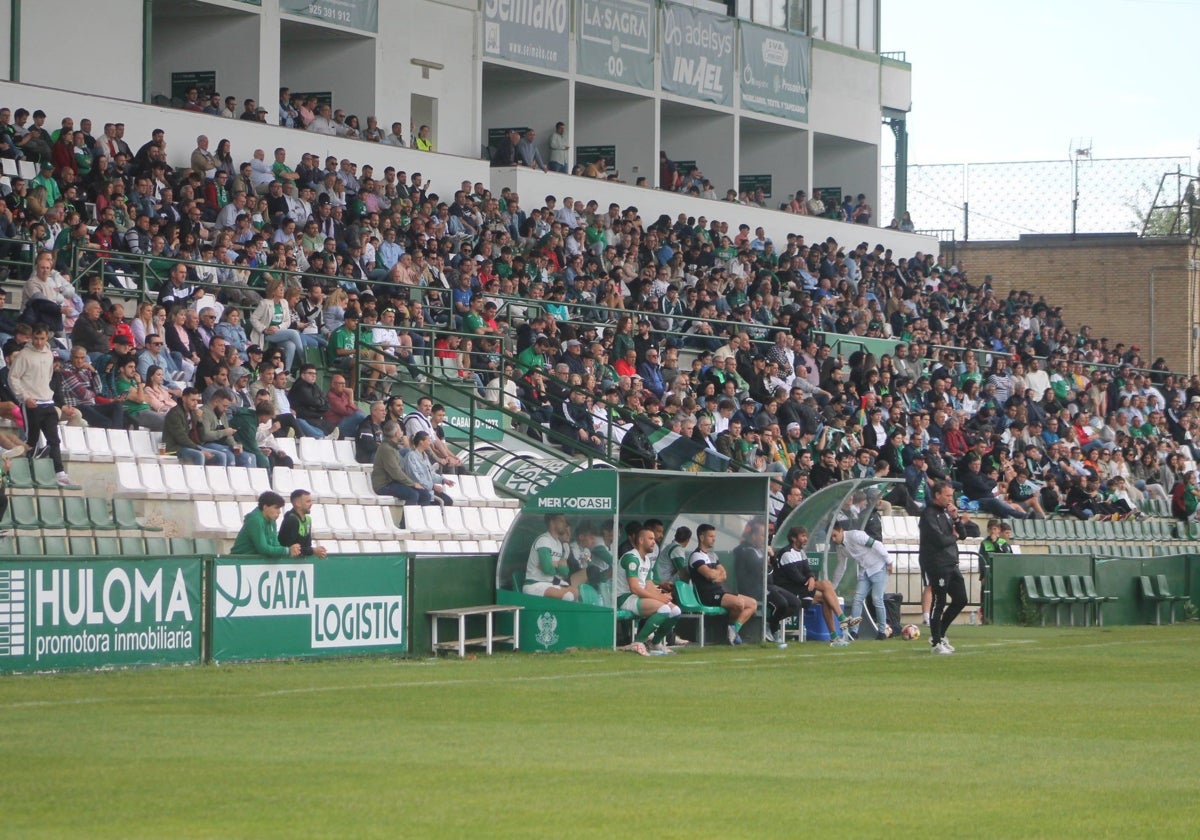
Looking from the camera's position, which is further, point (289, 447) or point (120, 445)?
point (289, 447)

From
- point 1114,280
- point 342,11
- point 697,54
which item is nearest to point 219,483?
point 342,11

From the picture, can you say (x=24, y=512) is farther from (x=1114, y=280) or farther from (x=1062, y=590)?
(x=1114, y=280)

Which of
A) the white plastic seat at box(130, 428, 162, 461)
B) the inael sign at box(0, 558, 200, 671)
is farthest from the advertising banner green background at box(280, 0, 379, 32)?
the inael sign at box(0, 558, 200, 671)

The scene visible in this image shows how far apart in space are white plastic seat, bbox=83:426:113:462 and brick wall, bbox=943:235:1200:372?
133 feet

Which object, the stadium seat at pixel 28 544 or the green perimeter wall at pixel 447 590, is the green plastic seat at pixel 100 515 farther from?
the green perimeter wall at pixel 447 590

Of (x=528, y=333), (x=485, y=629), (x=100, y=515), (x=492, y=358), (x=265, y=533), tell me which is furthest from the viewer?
(x=492, y=358)

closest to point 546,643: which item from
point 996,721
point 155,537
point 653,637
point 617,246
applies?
point 653,637

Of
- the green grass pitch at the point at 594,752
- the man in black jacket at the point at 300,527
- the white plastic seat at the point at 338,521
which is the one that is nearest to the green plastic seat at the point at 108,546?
the man in black jacket at the point at 300,527

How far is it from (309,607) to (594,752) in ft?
24.9

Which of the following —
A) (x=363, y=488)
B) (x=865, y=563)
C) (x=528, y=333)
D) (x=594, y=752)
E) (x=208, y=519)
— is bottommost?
(x=594, y=752)

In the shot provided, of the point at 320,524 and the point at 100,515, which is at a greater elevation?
the point at 100,515

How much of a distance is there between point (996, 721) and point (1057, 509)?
80.0ft

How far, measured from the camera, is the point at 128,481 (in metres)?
21.7

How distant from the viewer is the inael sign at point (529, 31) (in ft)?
137
